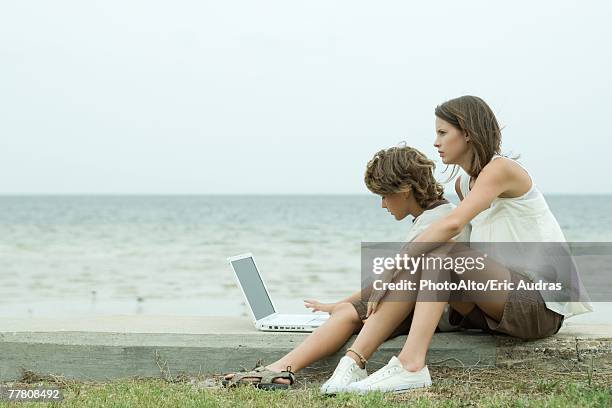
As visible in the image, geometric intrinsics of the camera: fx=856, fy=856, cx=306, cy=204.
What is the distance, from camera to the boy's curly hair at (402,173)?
162 inches

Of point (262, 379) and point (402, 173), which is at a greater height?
point (402, 173)

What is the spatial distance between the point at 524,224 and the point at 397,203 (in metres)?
0.63

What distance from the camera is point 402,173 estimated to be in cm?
411

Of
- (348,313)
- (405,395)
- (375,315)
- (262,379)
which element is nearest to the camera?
(405,395)

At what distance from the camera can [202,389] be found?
13.0 ft

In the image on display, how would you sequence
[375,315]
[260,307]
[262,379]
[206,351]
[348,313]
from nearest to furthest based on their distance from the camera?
[262,379] → [375,315] → [348,313] → [206,351] → [260,307]

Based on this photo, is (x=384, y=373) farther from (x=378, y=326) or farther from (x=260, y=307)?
(x=260, y=307)

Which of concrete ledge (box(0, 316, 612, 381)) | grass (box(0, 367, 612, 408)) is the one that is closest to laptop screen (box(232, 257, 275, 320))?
concrete ledge (box(0, 316, 612, 381))

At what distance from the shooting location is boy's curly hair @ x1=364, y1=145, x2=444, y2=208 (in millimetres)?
4109

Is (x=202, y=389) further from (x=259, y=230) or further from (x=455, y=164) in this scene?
(x=259, y=230)

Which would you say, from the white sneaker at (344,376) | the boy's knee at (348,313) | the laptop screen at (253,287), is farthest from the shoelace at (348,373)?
the laptop screen at (253,287)

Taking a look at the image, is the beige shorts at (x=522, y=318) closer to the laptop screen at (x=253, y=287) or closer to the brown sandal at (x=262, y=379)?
the brown sandal at (x=262, y=379)

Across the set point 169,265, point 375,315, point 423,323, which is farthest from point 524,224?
point 169,265

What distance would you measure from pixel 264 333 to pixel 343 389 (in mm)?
1119
